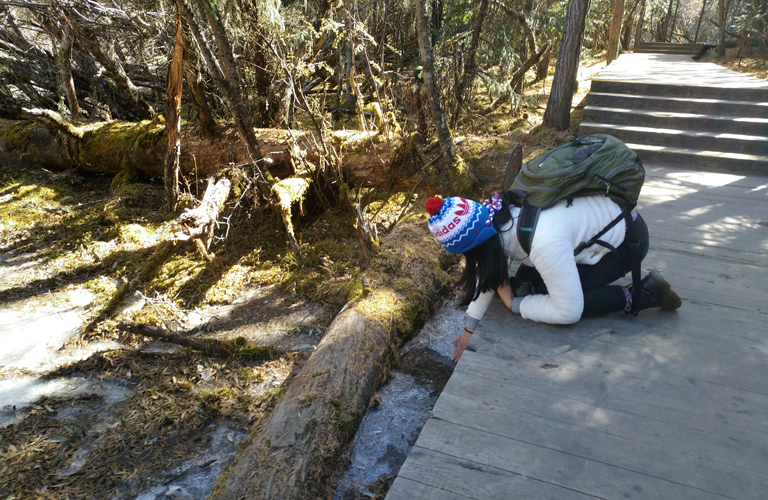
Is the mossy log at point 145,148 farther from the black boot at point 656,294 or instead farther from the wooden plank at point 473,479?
the wooden plank at point 473,479

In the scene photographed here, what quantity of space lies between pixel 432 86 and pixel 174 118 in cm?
334

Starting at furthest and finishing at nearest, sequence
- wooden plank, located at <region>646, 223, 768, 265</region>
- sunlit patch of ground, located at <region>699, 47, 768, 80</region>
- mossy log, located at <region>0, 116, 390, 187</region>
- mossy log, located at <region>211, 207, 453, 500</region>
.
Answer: sunlit patch of ground, located at <region>699, 47, 768, 80</region>
mossy log, located at <region>0, 116, 390, 187</region>
wooden plank, located at <region>646, 223, 768, 265</region>
mossy log, located at <region>211, 207, 453, 500</region>

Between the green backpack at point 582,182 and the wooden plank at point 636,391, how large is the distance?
0.61m

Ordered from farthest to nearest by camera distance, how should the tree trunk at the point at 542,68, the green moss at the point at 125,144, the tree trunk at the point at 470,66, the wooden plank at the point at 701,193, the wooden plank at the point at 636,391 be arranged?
the tree trunk at the point at 542,68, the green moss at the point at 125,144, the tree trunk at the point at 470,66, the wooden plank at the point at 701,193, the wooden plank at the point at 636,391

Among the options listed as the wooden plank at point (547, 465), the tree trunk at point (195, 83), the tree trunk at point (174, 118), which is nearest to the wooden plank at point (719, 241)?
the wooden plank at point (547, 465)

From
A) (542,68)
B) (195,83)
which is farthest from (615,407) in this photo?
(542,68)

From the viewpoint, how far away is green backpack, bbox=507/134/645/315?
Result: 2.50 metres

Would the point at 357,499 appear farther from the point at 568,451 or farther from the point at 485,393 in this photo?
the point at 568,451

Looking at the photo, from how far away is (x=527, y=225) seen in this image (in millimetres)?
2455

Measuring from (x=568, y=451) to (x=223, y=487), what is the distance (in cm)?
165

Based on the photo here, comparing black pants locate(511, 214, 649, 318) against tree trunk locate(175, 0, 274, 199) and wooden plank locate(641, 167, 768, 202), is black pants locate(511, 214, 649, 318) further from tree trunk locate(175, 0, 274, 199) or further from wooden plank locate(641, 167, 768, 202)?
tree trunk locate(175, 0, 274, 199)

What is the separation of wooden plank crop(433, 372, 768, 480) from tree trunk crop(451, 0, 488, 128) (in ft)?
19.1

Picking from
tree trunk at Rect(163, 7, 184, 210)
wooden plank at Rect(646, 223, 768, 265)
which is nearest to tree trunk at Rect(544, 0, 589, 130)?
wooden plank at Rect(646, 223, 768, 265)

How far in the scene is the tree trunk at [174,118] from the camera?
5418 mm
